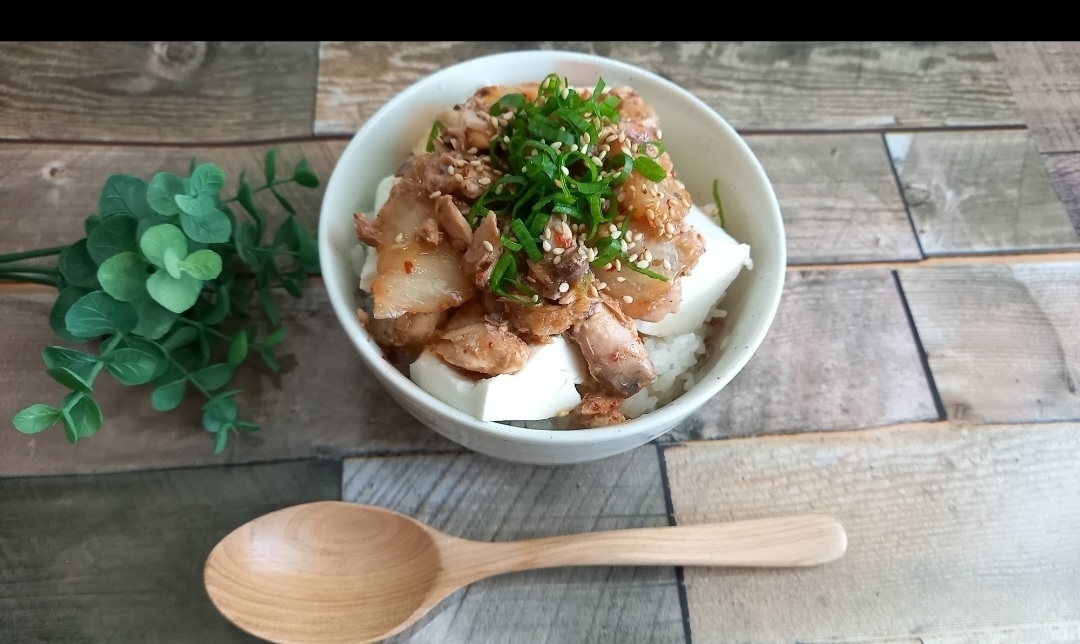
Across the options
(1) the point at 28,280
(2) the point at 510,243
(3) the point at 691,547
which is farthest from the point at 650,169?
(1) the point at 28,280

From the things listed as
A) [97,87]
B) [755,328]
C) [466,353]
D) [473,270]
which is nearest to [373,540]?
[466,353]

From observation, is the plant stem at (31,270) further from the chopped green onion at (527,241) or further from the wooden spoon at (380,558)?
the chopped green onion at (527,241)

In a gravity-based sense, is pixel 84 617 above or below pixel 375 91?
below

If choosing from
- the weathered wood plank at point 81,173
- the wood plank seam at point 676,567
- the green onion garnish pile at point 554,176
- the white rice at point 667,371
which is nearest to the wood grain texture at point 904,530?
the wood plank seam at point 676,567

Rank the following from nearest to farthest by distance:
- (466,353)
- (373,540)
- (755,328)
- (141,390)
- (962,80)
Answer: (466,353)
(755,328)
(373,540)
(141,390)
(962,80)
